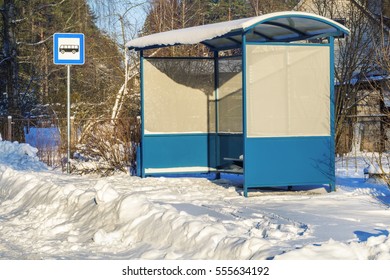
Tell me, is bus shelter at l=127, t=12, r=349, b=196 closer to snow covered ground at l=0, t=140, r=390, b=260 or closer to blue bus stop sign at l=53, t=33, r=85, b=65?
snow covered ground at l=0, t=140, r=390, b=260

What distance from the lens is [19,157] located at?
912 inches

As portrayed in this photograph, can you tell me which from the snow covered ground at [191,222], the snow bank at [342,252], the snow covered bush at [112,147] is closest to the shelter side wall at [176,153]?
the snow covered ground at [191,222]

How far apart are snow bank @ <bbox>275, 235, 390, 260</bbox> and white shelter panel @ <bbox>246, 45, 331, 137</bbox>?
21.7ft

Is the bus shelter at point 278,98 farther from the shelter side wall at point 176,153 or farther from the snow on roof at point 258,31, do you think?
the shelter side wall at point 176,153

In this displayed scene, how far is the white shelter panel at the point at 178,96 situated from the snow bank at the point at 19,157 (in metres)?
4.57

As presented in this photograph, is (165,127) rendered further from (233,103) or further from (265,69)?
(265,69)

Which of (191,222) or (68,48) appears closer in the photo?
(191,222)

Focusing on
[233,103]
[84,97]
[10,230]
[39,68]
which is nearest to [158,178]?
[233,103]

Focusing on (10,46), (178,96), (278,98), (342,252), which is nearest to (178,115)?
(178,96)

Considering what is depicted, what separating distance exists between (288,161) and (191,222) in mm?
5372

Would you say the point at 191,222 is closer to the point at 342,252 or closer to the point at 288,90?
the point at 342,252

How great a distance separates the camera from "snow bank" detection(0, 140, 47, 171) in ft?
69.9

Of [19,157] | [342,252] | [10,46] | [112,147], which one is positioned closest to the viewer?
[342,252]

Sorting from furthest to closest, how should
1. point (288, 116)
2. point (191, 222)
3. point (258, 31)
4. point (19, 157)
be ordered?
point (19, 157), point (258, 31), point (288, 116), point (191, 222)
